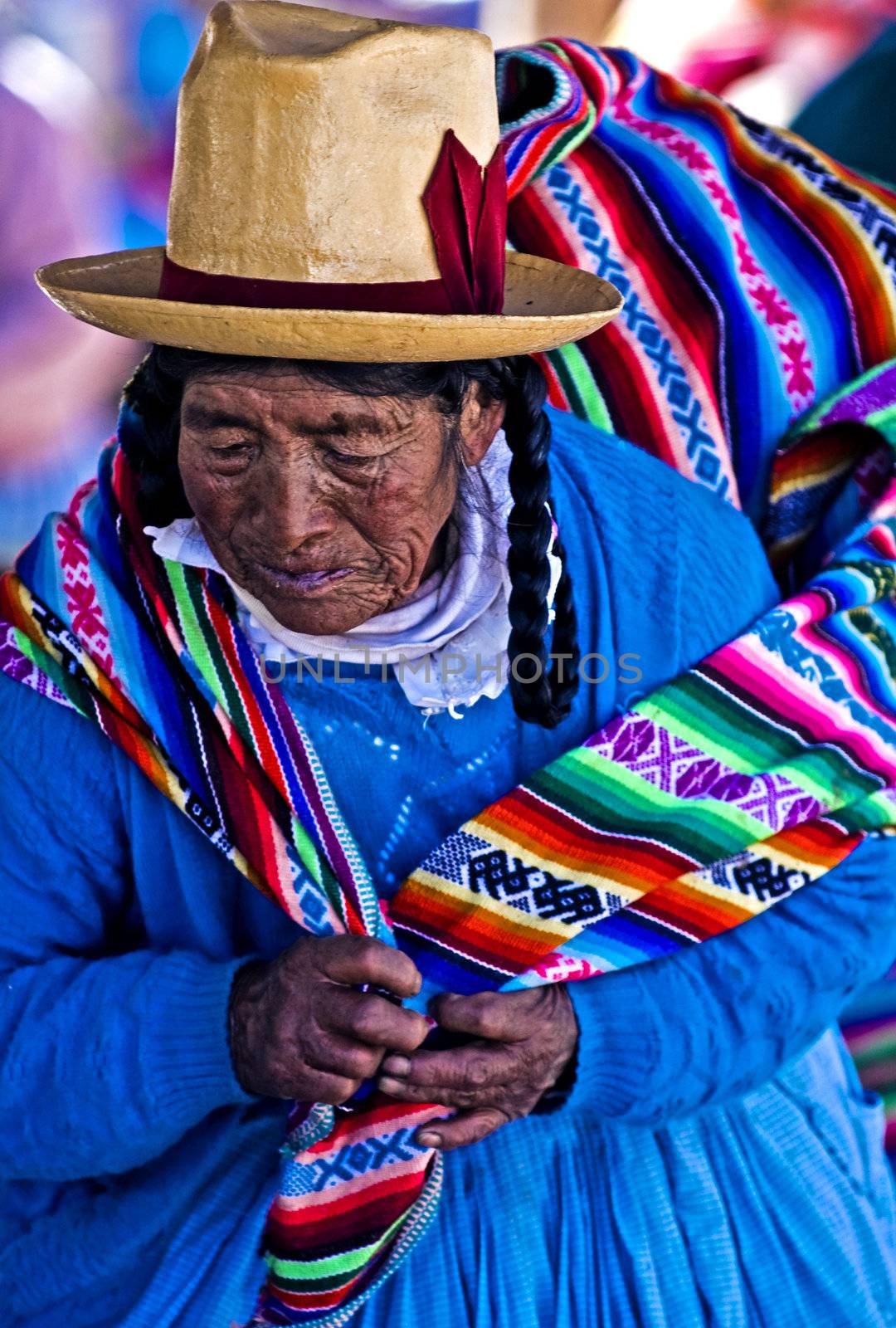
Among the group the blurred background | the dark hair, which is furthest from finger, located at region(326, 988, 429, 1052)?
the blurred background

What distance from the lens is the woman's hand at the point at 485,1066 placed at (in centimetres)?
160

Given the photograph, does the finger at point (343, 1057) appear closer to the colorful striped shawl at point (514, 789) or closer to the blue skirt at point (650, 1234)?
the colorful striped shawl at point (514, 789)

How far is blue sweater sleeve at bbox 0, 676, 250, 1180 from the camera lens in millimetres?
1599

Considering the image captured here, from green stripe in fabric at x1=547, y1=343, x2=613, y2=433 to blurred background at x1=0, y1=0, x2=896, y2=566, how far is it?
8.07 feet

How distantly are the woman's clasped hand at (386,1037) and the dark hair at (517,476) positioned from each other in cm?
32

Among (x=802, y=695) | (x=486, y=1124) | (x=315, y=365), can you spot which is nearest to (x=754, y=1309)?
(x=486, y=1124)

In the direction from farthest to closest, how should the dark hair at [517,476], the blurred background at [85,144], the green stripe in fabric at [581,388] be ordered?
the blurred background at [85,144], the green stripe in fabric at [581,388], the dark hair at [517,476]

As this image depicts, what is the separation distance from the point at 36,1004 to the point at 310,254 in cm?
85

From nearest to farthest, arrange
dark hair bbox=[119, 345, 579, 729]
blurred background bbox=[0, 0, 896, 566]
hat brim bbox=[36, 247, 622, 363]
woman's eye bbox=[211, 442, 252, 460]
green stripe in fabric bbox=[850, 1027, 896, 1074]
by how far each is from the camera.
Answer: hat brim bbox=[36, 247, 622, 363], woman's eye bbox=[211, 442, 252, 460], dark hair bbox=[119, 345, 579, 729], green stripe in fabric bbox=[850, 1027, 896, 1074], blurred background bbox=[0, 0, 896, 566]

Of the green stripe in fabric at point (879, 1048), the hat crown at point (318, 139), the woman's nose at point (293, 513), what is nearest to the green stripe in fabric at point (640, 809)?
the woman's nose at point (293, 513)

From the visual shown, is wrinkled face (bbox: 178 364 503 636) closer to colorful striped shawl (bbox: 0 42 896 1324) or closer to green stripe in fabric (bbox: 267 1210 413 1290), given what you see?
colorful striped shawl (bbox: 0 42 896 1324)

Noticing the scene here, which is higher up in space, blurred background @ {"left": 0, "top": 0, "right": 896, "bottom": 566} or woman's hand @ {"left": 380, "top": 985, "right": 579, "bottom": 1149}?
blurred background @ {"left": 0, "top": 0, "right": 896, "bottom": 566}

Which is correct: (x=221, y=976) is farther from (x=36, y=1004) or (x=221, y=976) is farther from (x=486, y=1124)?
(x=486, y=1124)

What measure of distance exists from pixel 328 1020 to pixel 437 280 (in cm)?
74
